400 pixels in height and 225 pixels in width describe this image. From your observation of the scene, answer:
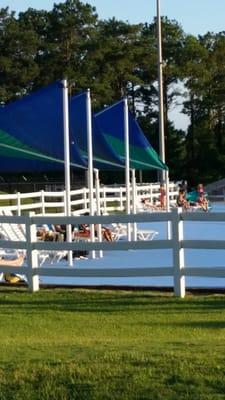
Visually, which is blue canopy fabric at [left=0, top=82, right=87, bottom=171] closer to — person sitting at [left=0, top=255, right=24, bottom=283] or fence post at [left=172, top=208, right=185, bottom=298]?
person sitting at [left=0, top=255, right=24, bottom=283]

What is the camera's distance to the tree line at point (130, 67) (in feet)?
240

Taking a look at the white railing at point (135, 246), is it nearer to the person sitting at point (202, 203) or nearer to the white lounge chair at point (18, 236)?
the white lounge chair at point (18, 236)

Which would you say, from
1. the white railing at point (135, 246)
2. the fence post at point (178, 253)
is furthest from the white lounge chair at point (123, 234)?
the fence post at point (178, 253)

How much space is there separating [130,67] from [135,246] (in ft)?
214

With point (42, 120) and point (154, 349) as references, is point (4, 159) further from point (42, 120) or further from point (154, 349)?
point (154, 349)

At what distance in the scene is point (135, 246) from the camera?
1290cm

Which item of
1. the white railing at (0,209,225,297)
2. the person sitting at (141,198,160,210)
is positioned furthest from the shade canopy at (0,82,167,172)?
the person sitting at (141,198,160,210)

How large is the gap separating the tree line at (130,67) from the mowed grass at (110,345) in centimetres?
5826

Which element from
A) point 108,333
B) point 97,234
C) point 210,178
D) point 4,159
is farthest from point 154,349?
point 210,178

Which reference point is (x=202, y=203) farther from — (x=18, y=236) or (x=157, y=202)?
(x=18, y=236)

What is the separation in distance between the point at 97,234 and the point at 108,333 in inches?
426

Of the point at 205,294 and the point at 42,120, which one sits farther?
the point at 42,120

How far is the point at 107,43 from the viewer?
75062 mm

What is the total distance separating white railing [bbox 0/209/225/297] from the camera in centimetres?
1257
